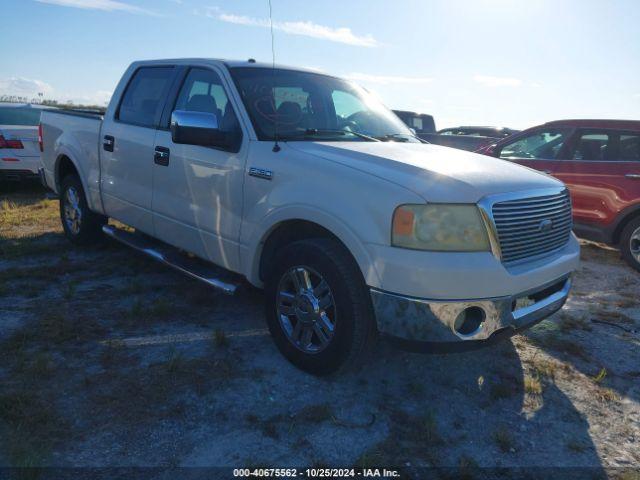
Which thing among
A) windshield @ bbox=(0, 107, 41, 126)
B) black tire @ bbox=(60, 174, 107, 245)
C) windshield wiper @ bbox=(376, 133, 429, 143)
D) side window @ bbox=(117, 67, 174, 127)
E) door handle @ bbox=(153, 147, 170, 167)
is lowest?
black tire @ bbox=(60, 174, 107, 245)

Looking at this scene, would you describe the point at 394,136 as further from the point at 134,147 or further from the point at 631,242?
the point at 631,242

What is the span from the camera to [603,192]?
20.8ft

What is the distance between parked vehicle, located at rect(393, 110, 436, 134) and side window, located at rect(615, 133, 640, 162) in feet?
29.2

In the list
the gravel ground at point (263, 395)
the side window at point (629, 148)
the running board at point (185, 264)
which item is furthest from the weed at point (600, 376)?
the side window at point (629, 148)

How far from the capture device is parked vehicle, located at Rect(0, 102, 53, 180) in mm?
8719

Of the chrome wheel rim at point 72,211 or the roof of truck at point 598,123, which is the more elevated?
the roof of truck at point 598,123

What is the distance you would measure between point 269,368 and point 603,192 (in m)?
4.98

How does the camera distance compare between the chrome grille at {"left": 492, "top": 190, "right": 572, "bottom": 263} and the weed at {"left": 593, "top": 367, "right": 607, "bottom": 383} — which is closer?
the chrome grille at {"left": 492, "top": 190, "right": 572, "bottom": 263}

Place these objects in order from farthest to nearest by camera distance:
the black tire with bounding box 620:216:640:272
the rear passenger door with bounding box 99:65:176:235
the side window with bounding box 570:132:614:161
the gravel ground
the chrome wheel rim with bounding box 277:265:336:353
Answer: the side window with bounding box 570:132:614:161 → the black tire with bounding box 620:216:640:272 → the rear passenger door with bounding box 99:65:176:235 → the chrome wheel rim with bounding box 277:265:336:353 → the gravel ground

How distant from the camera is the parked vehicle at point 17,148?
28.6 ft

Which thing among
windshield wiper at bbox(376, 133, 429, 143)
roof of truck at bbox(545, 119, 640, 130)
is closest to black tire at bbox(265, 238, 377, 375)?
windshield wiper at bbox(376, 133, 429, 143)

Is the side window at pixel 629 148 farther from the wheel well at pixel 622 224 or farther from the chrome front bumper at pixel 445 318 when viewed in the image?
the chrome front bumper at pixel 445 318

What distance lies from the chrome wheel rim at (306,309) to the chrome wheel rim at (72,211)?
3469 millimetres

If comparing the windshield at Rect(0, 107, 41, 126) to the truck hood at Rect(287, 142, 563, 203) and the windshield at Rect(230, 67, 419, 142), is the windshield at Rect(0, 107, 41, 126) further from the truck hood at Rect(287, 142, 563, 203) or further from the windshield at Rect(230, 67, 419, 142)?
the truck hood at Rect(287, 142, 563, 203)
